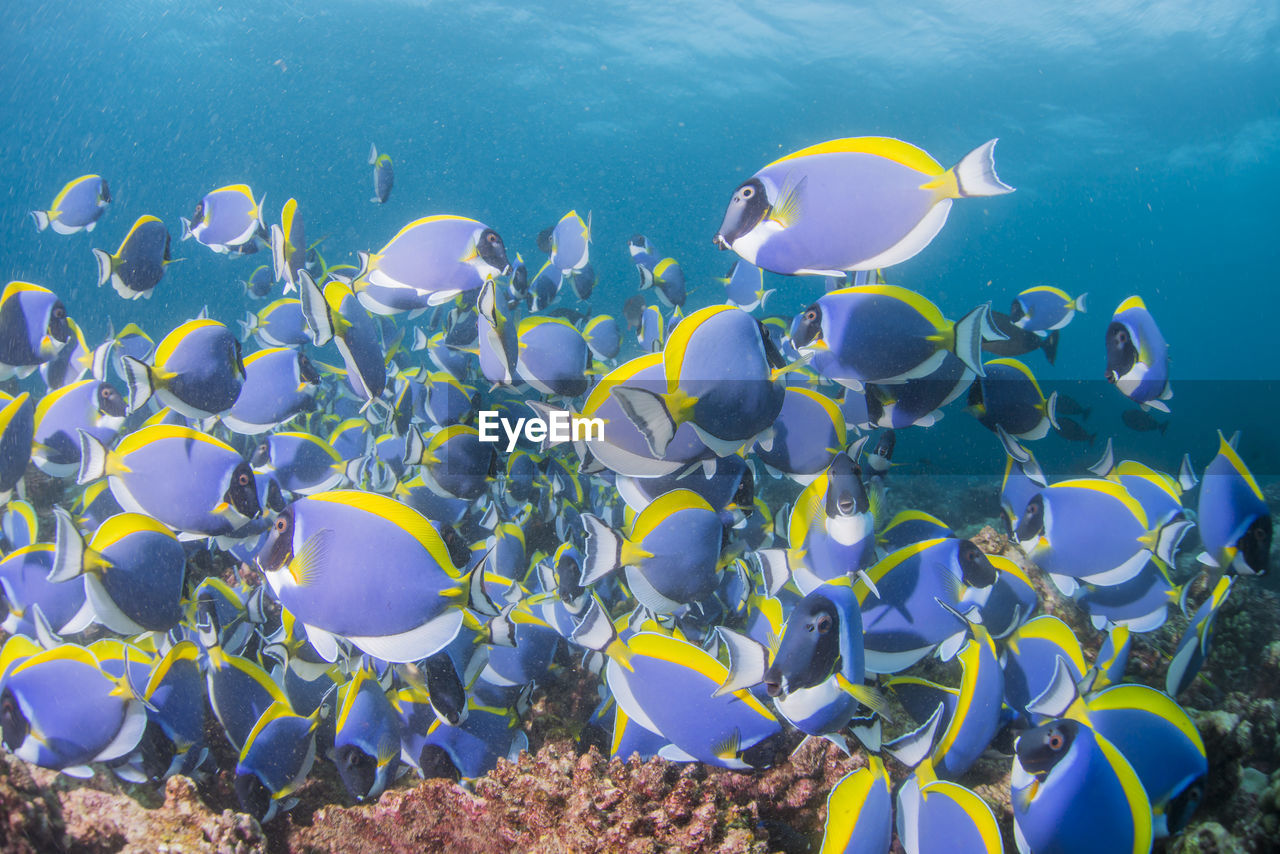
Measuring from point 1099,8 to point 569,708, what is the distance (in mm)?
28330

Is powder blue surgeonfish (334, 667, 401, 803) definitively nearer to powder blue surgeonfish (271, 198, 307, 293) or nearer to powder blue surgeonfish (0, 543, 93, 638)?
powder blue surgeonfish (0, 543, 93, 638)

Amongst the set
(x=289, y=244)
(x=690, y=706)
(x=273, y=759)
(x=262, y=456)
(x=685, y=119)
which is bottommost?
(x=273, y=759)

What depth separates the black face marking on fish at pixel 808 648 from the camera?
162 cm

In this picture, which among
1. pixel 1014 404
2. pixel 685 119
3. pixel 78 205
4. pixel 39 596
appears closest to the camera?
pixel 39 596

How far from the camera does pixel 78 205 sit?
4.79 metres

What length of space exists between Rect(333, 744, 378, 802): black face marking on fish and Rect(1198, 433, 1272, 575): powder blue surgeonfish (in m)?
3.37

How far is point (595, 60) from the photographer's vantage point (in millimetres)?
28328


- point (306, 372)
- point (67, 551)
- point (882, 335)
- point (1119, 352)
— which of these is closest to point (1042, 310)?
point (1119, 352)

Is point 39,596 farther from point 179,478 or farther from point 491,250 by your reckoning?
point 491,250

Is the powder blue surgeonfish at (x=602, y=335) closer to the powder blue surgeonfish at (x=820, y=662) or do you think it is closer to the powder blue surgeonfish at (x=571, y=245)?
the powder blue surgeonfish at (x=571, y=245)

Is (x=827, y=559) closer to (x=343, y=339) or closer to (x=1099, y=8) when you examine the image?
(x=343, y=339)

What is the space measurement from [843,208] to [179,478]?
101 inches

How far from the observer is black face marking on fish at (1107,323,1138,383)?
→ 3148 mm

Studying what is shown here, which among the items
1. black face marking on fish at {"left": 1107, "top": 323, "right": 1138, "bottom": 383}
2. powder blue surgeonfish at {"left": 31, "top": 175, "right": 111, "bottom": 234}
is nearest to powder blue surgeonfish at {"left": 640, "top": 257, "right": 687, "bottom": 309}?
black face marking on fish at {"left": 1107, "top": 323, "right": 1138, "bottom": 383}
